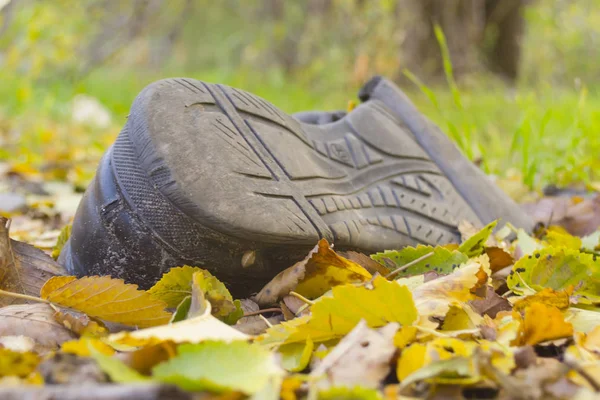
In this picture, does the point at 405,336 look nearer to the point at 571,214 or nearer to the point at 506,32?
the point at 571,214

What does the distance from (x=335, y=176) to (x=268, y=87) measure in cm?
475

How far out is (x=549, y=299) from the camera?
104 centimetres

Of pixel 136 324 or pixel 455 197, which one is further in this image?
pixel 455 197

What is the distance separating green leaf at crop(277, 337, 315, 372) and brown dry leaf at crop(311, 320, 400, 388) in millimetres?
45

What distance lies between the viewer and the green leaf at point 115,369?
64 centimetres

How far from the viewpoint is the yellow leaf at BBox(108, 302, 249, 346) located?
2.42ft

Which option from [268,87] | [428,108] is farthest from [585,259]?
[268,87]

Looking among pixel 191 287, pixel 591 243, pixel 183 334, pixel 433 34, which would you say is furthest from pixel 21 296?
pixel 433 34

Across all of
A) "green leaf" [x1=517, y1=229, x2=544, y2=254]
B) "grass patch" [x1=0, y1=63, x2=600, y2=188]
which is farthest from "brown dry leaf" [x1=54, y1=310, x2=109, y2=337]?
"grass patch" [x1=0, y1=63, x2=600, y2=188]

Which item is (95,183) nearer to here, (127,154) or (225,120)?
(127,154)

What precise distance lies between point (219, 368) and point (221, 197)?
462mm

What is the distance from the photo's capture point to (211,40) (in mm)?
11250

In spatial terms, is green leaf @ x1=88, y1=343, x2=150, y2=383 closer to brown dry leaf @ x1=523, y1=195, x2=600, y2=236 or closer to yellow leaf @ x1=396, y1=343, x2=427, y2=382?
yellow leaf @ x1=396, y1=343, x2=427, y2=382

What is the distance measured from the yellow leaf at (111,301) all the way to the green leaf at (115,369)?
0.97ft
